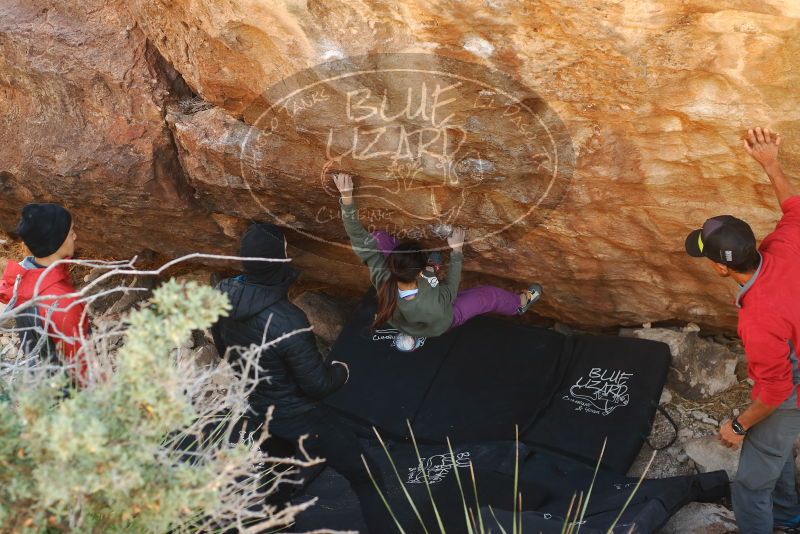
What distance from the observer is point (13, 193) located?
4270 millimetres

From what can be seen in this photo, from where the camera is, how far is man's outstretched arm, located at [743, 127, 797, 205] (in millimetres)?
2748

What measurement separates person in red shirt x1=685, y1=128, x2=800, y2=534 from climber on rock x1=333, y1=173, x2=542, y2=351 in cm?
132

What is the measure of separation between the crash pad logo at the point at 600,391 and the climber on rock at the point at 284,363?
1271 millimetres

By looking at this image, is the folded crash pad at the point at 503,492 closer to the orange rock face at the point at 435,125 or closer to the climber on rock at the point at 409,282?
the climber on rock at the point at 409,282

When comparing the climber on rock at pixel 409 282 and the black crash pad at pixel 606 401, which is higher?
the climber on rock at pixel 409 282

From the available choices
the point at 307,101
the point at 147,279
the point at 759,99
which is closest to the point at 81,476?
the point at 307,101

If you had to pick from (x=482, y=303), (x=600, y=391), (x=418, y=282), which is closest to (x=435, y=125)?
(x=418, y=282)

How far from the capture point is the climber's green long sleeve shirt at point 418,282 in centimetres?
Result: 375

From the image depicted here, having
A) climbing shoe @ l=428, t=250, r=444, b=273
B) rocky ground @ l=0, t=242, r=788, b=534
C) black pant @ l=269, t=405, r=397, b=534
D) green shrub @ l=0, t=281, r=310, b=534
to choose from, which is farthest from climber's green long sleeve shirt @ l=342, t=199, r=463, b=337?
green shrub @ l=0, t=281, r=310, b=534

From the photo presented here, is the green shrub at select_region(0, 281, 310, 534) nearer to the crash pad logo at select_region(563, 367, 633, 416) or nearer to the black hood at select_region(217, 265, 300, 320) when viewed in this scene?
the black hood at select_region(217, 265, 300, 320)

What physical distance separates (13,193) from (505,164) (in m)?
2.66

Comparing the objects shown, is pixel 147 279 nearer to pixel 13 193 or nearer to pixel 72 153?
pixel 13 193

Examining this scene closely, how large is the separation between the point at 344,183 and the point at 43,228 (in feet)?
4.25

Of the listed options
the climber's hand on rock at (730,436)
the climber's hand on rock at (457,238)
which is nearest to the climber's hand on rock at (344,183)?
the climber's hand on rock at (457,238)
